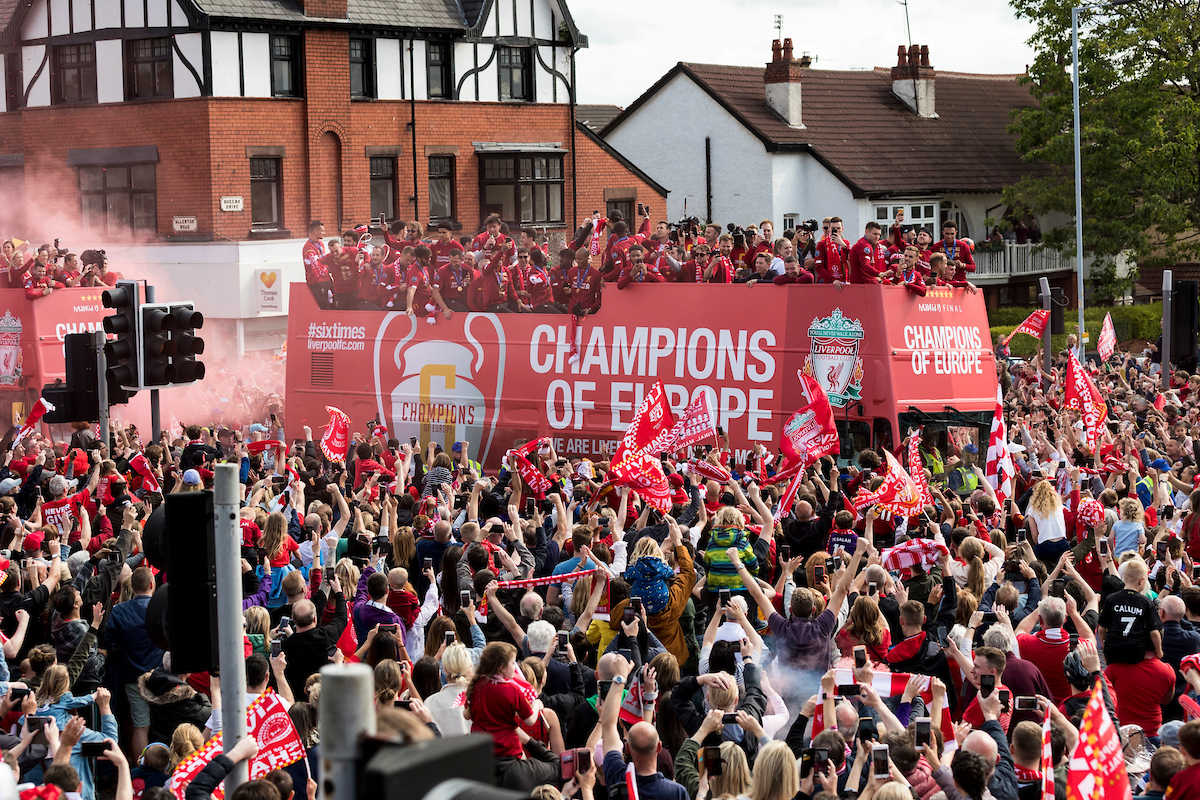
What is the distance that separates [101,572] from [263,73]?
83.1 ft

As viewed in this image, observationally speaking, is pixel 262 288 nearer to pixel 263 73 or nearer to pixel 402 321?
pixel 263 73

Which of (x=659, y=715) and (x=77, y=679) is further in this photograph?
(x=77, y=679)

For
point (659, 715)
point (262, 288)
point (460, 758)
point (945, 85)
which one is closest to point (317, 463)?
point (659, 715)

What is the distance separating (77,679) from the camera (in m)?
8.33

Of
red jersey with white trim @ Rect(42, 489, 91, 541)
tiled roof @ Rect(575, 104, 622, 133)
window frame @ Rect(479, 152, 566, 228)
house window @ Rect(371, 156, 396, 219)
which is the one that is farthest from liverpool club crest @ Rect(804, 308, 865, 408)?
tiled roof @ Rect(575, 104, 622, 133)

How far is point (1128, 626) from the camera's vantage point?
777cm

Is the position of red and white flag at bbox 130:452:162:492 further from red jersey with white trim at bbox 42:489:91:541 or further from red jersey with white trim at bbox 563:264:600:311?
red jersey with white trim at bbox 563:264:600:311

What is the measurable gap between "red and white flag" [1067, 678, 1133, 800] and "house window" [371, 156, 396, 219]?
31.7m

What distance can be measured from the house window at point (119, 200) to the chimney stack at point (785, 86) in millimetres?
18338

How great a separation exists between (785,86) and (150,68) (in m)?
18.2

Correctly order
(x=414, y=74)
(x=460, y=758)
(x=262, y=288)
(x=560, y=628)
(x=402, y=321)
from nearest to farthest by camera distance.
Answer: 1. (x=460, y=758)
2. (x=560, y=628)
3. (x=402, y=321)
4. (x=262, y=288)
5. (x=414, y=74)

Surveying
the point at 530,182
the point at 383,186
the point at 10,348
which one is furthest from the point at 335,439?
the point at 530,182

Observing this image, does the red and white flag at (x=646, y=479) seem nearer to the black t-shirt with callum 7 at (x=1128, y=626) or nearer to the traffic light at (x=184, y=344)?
the traffic light at (x=184, y=344)

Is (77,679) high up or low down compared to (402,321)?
down
